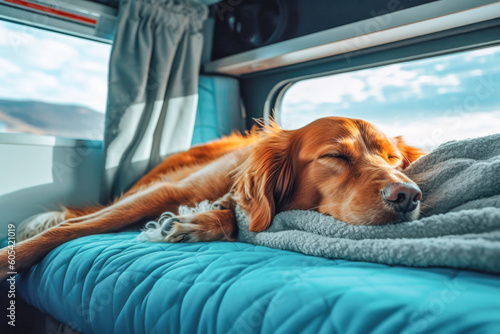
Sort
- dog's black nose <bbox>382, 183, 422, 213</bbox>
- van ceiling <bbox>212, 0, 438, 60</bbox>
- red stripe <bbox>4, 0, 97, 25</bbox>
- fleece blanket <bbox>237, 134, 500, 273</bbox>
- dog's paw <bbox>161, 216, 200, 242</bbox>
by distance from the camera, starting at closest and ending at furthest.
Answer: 1. fleece blanket <bbox>237, 134, 500, 273</bbox>
2. dog's black nose <bbox>382, 183, 422, 213</bbox>
3. dog's paw <bbox>161, 216, 200, 242</bbox>
4. van ceiling <bbox>212, 0, 438, 60</bbox>
5. red stripe <bbox>4, 0, 97, 25</bbox>

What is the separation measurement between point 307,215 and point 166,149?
1479mm

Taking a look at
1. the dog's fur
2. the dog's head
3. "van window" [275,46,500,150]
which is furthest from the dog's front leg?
"van window" [275,46,500,150]

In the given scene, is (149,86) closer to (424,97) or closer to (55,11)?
(55,11)

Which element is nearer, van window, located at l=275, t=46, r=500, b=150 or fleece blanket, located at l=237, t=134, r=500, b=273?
fleece blanket, located at l=237, t=134, r=500, b=273

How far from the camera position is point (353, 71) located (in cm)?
220

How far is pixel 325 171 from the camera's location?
1281 mm

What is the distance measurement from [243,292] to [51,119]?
1933 millimetres

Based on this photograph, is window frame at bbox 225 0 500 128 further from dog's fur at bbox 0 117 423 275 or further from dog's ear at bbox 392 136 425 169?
dog's ear at bbox 392 136 425 169

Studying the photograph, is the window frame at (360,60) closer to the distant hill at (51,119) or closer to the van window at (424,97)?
the van window at (424,97)

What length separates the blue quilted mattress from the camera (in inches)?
23.2

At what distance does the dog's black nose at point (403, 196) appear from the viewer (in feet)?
3.22

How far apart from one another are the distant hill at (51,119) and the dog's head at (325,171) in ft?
4.31

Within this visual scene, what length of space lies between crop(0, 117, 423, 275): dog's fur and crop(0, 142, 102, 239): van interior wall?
2.14ft

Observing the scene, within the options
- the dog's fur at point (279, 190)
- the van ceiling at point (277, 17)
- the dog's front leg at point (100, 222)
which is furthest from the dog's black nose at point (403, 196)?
the van ceiling at point (277, 17)
